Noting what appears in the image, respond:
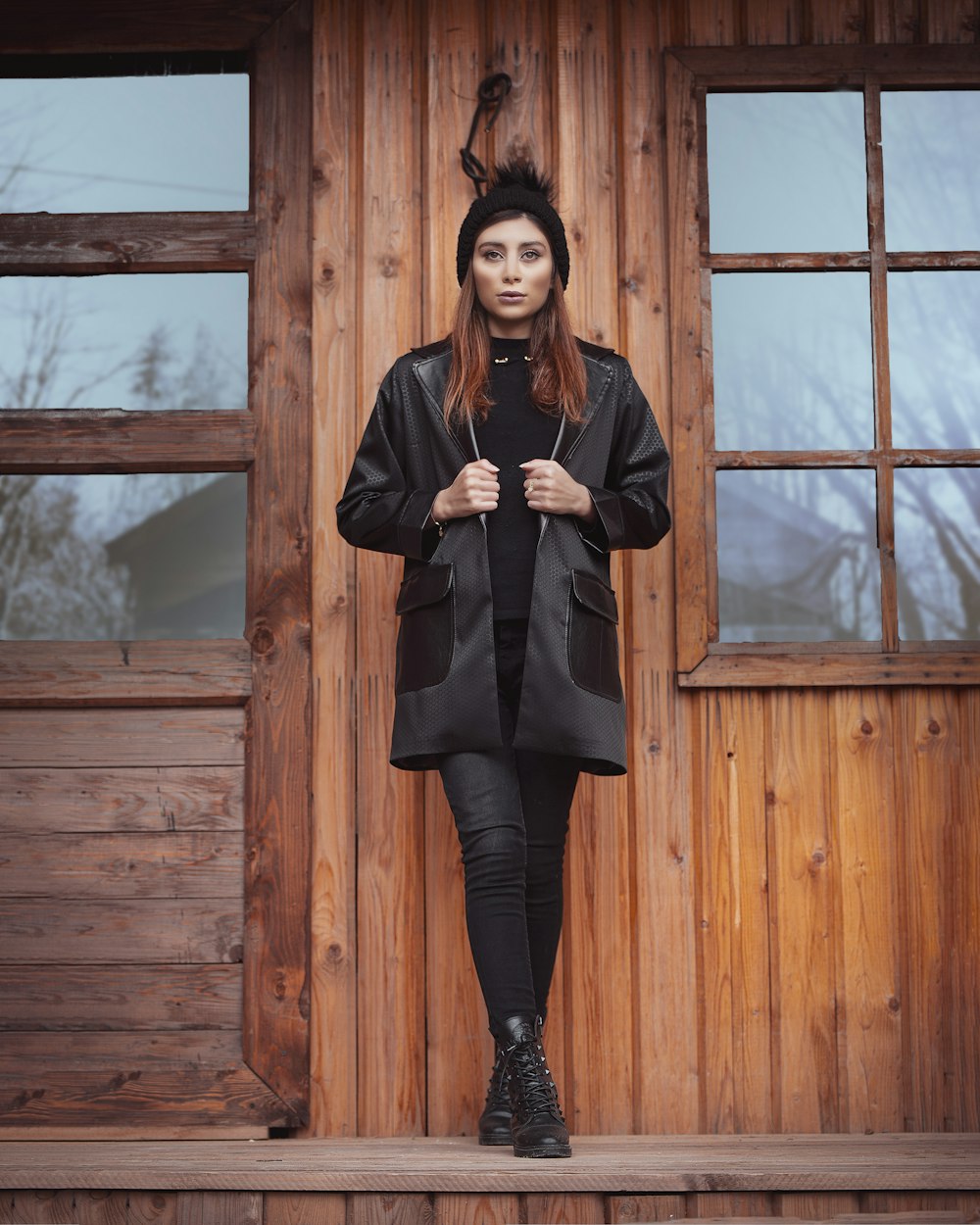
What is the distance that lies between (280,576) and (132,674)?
39 cm

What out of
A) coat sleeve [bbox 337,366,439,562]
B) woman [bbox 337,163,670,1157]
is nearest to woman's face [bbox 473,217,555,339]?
woman [bbox 337,163,670,1157]

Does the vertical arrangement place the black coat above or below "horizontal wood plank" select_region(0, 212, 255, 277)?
below

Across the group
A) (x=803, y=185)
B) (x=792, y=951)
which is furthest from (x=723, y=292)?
(x=792, y=951)

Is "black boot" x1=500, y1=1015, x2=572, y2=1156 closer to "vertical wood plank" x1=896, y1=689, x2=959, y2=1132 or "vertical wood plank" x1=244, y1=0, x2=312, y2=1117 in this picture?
"vertical wood plank" x1=244, y1=0, x2=312, y2=1117

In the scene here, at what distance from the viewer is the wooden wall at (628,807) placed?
2943 millimetres

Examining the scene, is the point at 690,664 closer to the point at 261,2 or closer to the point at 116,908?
the point at 116,908

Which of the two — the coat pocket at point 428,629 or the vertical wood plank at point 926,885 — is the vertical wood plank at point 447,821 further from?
the vertical wood plank at point 926,885

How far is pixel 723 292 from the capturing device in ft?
10.4

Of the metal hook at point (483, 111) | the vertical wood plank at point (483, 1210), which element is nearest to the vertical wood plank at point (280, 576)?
the metal hook at point (483, 111)

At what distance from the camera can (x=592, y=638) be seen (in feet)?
8.63

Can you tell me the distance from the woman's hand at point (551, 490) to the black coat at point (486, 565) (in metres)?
0.05

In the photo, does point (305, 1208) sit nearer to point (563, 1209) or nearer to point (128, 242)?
point (563, 1209)

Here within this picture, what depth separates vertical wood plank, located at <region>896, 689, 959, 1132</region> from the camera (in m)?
2.94

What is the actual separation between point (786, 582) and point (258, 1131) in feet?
5.34
